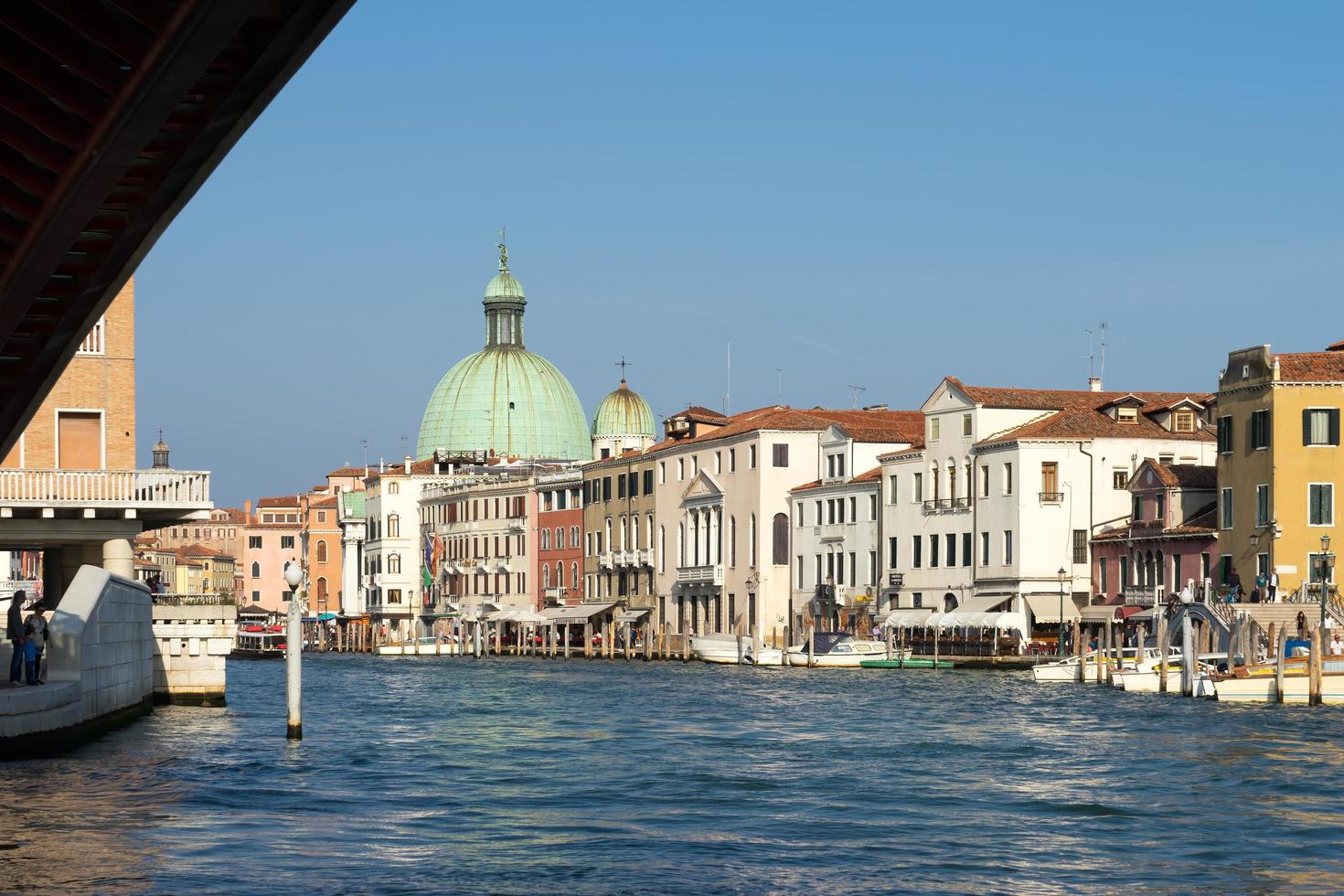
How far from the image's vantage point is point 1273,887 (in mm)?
16156

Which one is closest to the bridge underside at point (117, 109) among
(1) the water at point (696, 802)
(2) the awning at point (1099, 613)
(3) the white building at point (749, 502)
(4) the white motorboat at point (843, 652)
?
(1) the water at point (696, 802)

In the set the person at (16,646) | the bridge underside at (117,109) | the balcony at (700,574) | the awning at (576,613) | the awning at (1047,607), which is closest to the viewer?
the bridge underside at (117,109)

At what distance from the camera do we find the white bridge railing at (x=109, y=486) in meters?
35.0

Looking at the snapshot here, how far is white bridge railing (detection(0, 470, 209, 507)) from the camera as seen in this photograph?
35031 mm

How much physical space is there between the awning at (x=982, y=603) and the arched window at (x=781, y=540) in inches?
480

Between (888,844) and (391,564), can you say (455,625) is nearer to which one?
(391,564)

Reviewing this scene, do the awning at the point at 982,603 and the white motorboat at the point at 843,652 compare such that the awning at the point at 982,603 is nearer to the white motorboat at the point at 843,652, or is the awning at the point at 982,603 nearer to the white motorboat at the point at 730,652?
the white motorboat at the point at 843,652

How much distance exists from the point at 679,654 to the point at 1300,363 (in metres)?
30.9

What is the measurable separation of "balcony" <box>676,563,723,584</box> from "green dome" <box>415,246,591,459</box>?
4331 centimetres

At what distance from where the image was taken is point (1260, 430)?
51500 millimetres

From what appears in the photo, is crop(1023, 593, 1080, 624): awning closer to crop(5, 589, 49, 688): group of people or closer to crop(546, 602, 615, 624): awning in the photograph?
crop(546, 602, 615, 624): awning

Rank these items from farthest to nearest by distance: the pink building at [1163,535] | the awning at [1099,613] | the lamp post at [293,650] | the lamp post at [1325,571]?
the awning at [1099,613] → the pink building at [1163,535] → the lamp post at [1325,571] → the lamp post at [293,650]

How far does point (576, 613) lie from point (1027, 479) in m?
33.2

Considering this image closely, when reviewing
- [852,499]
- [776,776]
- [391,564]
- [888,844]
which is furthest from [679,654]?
[888,844]
